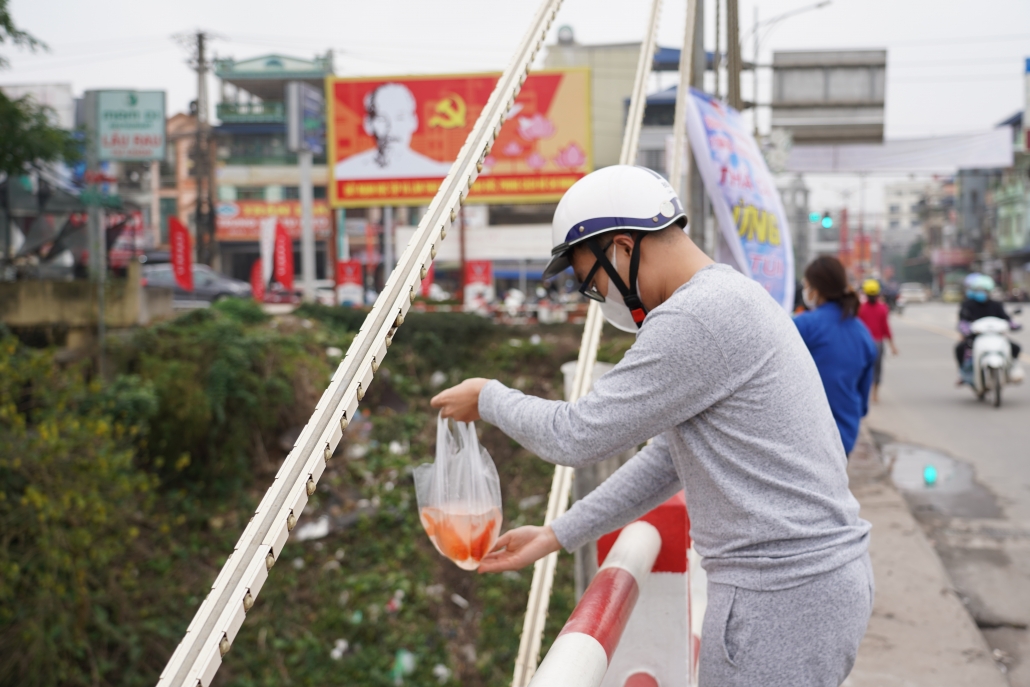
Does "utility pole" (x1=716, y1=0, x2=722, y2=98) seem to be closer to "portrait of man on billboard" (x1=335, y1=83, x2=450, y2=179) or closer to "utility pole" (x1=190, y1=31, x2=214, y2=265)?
"portrait of man on billboard" (x1=335, y1=83, x2=450, y2=179)

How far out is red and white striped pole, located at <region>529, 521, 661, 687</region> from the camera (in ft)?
3.82

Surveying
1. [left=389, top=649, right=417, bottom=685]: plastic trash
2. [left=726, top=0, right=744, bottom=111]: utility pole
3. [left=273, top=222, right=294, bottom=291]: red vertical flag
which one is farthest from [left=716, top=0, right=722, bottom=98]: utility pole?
[left=273, top=222, right=294, bottom=291]: red vertical flag

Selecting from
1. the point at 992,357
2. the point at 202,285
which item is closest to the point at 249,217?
the point at 202,285

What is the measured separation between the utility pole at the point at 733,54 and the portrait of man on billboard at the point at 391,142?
9924 millimetres

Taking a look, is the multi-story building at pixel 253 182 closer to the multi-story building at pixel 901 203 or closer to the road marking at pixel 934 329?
the road marking at pixel 934 329

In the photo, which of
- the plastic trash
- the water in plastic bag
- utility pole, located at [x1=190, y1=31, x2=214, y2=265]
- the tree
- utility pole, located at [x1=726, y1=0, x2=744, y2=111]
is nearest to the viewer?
the water in plastic bag

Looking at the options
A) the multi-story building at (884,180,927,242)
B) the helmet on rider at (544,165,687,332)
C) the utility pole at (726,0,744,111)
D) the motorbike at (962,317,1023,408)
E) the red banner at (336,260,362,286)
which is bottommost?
the motorbike at (962,317,1023,408)

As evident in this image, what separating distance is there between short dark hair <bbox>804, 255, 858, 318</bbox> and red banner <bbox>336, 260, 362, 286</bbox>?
13026mm

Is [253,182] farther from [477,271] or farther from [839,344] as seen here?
[839,344]

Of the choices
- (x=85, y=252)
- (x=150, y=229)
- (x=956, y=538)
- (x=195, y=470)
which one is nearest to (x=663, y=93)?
(x=150, y=229)

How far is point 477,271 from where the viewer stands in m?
17.2

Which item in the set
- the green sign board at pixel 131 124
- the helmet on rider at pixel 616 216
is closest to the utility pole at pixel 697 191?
the helmet on rider at pixel 616 216

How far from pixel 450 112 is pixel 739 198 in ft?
42.3

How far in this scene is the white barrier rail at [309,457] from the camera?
40.5 inches
